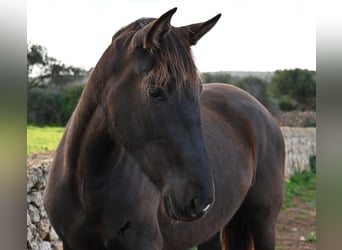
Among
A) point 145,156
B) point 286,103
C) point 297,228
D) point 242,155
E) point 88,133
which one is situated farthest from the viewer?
point 286,103

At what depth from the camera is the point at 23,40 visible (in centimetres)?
81

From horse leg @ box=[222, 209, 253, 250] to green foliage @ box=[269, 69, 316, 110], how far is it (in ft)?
6.16

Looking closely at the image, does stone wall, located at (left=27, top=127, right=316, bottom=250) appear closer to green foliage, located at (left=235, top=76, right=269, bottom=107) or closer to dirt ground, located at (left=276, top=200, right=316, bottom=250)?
dirt ground, located at (left=276, top=200, right=316, bottom=250)

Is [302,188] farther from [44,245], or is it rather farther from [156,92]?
[156,92]

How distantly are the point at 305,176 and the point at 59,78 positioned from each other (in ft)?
10.00

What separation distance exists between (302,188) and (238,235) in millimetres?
2533

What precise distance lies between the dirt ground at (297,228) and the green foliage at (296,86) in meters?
1.02

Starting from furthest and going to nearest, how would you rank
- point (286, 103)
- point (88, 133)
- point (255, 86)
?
point (286, 103)
point (255, 86)
point (88, 133)

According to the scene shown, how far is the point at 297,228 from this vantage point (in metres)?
4.16

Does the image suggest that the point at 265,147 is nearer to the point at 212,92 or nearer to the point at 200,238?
the point at 212,92

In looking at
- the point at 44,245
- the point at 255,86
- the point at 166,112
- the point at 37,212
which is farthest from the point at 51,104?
the point at 255,86

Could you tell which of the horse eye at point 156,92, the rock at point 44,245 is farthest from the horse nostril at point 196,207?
the rock at point 44,245

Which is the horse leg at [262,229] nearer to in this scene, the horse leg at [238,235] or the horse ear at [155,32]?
the horse leg at [238,235]

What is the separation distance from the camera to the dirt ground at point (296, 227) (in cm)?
379
